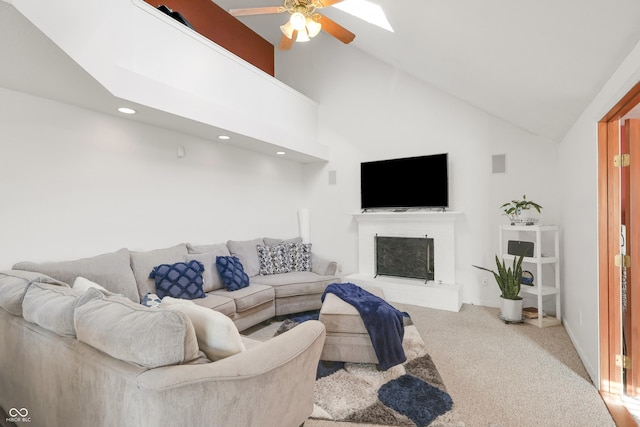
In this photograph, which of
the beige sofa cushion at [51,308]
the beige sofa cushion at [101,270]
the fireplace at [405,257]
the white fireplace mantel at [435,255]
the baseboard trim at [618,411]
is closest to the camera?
the beige sofa cushion at [51,308]

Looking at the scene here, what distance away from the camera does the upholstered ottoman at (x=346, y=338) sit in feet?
8.41

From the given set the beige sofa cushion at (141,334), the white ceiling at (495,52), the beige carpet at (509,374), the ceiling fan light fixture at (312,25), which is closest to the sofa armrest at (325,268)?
the beige carpet at (509,374)

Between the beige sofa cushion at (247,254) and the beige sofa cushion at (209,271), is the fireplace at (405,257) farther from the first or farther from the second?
the beige sofa cushion at (209,271)

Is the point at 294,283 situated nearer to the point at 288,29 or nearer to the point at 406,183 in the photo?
the point at 406,183

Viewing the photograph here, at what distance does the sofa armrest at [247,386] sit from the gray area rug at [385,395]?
51 cm

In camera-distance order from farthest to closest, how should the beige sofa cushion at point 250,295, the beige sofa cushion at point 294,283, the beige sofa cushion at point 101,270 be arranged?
the beige sofa cushion at point 294,283, the beige sofa cushion at point 250,295, the beige sofa cushion at point 101,270

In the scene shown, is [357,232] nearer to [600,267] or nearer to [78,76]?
[600,267]

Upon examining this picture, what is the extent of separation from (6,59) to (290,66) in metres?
4.37

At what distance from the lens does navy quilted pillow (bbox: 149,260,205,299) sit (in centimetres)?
296

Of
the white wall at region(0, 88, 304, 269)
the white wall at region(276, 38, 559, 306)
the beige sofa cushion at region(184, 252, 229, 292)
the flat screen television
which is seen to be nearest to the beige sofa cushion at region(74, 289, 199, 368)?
the white wall at region(0, 88, 304, 269)

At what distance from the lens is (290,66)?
5758mm

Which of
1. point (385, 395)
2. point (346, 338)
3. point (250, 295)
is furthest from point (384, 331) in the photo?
point (250, 295)

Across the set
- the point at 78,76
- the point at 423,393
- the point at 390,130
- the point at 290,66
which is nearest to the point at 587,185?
the point at 423,393

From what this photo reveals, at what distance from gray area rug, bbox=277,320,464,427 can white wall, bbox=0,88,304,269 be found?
233 cm
